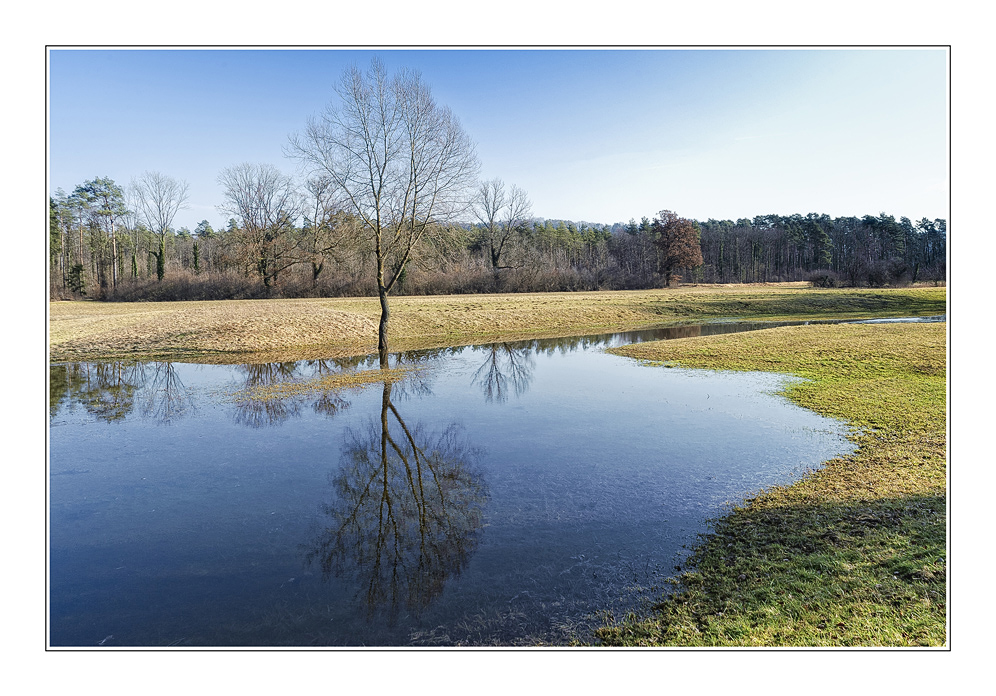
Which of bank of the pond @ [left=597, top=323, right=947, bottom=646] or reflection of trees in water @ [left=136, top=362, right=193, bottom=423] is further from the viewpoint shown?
reflection of trees in water @ [left=136, top=362, right=193, bottom=423]

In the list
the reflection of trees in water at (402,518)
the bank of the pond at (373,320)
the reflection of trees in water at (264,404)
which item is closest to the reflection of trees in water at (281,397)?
the reflection of trees in water at (264,404)

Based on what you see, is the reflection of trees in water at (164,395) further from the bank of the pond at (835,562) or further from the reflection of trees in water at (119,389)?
the bank of the pond at (835,562)

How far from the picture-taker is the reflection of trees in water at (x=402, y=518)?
238 inches

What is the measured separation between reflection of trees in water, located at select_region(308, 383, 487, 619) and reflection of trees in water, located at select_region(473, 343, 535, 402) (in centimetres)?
493

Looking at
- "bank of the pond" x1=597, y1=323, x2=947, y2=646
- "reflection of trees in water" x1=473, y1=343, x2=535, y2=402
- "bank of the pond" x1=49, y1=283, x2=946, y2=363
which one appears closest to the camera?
"bank of the pond" x1=597, y1=323, x2=947, y2=646

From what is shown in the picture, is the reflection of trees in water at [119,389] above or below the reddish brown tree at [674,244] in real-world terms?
below

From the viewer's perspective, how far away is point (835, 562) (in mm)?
6062

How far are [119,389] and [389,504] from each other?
1284 centimetres

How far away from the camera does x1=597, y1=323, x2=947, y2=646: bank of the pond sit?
5.00m

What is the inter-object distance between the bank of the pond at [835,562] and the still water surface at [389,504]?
375mm

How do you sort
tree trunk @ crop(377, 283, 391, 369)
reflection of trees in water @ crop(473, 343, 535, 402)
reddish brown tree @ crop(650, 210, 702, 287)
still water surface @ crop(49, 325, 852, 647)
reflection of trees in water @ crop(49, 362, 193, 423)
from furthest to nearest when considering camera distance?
reddish brown tree @ crop(650, 210, 702, 287) < tree trunk @ crop(377, 283, 391, 369) < reflection of trees in water @ crop(473, 343, 535, 402) < reflection of trees in water @ crop(49, 362, 193, 423) < still water surface @ crop(49, 325, 852, 647)

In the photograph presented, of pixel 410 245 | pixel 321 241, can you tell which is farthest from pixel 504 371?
pixel 321 241

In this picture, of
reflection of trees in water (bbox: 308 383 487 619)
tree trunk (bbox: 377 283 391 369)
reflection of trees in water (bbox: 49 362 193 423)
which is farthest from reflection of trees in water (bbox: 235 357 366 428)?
reflection of trees in water (bbox: 308 383 487 619)

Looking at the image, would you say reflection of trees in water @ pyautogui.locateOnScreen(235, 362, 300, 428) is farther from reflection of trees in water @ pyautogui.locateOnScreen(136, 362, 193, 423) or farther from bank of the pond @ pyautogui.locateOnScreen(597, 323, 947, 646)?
bank of the pond @ pyautogui.locateOnScreen(597, 323, 947, 646)
